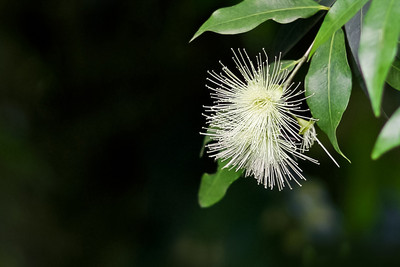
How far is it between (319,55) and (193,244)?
3.71 feet

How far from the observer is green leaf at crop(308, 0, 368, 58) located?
19.3 inches

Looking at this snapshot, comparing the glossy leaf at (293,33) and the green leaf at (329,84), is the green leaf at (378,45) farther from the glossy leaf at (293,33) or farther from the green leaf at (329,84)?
the glossy leaf at (293,33)

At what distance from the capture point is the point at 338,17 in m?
0.49

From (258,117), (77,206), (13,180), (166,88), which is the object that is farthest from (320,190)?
(258,117)

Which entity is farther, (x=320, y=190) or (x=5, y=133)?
(x=320, y=190)

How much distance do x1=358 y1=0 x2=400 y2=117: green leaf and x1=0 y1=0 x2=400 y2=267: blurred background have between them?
0.91 meters

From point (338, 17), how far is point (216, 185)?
0.94 ft

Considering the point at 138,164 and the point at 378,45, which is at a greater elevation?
the point at 378,45

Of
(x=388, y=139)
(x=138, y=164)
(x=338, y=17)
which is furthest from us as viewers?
(x=138, y=164)

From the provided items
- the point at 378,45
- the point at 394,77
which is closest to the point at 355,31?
the point at 394,77

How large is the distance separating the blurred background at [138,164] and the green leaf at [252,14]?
73cm

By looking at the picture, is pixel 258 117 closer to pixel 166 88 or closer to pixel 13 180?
pixel 166 88

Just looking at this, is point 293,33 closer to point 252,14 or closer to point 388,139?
point 252,14

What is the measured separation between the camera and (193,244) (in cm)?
164
